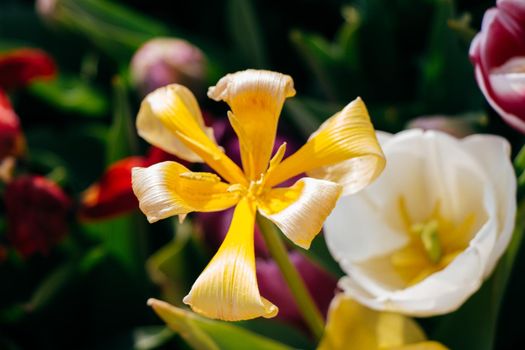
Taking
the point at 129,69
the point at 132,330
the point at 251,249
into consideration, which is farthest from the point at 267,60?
the point at 251,249

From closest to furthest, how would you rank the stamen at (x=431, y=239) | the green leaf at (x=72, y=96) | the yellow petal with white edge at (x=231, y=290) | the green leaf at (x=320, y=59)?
the yellow petal with white edge at (x=231, y=290) → the stamen at (x=431, y=239) → the green leaf at (x=320, y=59) → the green leaf at (x=72, y=96)

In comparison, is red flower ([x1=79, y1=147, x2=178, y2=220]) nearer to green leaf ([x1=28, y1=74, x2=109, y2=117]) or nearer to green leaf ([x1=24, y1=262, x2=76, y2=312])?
green leaf ([x1=24, y1=262, x2=76, y2=312])

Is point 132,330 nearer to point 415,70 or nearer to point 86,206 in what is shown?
point 86,206

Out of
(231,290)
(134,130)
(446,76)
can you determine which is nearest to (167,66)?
(134,130)

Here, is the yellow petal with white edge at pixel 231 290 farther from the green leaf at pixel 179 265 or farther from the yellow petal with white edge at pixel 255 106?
the green leaf at pixel 179 265

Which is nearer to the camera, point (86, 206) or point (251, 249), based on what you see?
point (251, 249)

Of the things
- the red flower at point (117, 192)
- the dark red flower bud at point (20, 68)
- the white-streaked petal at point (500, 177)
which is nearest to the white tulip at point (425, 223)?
the white-streaked petal at point (500, 177)

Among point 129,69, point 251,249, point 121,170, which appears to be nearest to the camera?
point 251,249

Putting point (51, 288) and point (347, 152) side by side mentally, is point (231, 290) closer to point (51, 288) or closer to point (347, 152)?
point (347, 152)
